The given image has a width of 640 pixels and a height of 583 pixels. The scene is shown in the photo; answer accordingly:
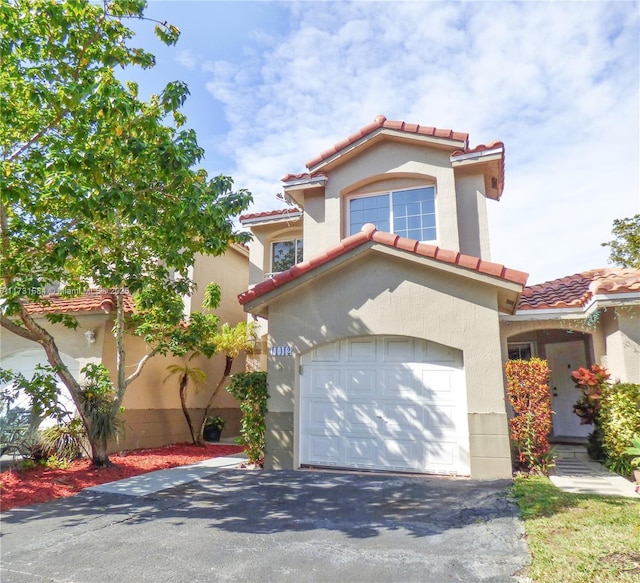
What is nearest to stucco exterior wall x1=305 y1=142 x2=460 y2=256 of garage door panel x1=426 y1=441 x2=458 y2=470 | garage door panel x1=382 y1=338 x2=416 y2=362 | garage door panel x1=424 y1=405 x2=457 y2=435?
garage door panel x1=382 y1=338 x2=416 y2=362

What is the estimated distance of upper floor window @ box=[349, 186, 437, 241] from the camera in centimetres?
1385

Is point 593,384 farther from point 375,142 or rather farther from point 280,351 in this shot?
point 375,142

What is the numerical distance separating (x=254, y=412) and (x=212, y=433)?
6.87 m

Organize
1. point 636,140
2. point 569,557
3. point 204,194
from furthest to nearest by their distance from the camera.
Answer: point 636,140
point 204,194
point 569,557

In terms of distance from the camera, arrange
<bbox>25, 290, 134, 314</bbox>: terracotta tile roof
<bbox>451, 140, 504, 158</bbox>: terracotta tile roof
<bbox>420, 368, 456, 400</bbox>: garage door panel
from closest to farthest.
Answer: <bbox>420, 368, 456, 400</bbox>: garage door panel < <bbox>25, 290, 134, 314</bbox>: terracotta tile roof < <bbox>451, 140, 504, 158</bbox>: terracotta tile roof

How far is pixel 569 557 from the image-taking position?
4.96 metres

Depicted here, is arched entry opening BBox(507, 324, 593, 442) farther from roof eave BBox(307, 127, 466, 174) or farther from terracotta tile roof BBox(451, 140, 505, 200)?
roof eave BBox(307, 127, 466, 174)

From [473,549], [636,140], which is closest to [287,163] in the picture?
[636,140]

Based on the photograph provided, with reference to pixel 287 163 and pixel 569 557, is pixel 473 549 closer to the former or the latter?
pixel 569 557

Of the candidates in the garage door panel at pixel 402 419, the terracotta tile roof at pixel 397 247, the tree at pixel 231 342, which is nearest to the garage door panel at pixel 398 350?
the garage door panel at pixel 402 419

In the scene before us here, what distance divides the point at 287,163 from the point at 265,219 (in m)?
2.59

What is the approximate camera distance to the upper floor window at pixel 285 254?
17609mm

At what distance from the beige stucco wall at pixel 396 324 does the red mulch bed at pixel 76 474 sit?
3.50 m

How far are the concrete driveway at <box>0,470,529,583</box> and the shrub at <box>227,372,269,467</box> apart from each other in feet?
6.47
